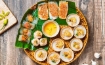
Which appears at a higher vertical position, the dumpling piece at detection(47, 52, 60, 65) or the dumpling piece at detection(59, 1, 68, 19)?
the dumpling piece at detection(59, 1, 68, 19)

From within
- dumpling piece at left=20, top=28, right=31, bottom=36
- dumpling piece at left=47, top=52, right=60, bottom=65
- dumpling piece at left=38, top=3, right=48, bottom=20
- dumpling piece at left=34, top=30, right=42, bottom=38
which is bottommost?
dumpling piece at left=47, top=52, right=60, bottom=65

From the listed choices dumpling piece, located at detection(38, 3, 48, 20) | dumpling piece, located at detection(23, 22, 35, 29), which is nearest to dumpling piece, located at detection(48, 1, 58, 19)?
dumpling piece, located at detection(38, 3, 48, 20)

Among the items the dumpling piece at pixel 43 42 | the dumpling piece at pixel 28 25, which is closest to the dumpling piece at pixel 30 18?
the dumpling piece at pixel 28 25

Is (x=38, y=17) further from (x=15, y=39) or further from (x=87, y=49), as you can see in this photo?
(x=87, y=49)

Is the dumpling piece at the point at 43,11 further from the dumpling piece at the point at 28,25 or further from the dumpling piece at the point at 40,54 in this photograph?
the dumpling piece at the point at 40,54

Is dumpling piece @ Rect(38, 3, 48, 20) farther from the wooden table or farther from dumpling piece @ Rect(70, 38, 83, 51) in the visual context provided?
dumpling piece @ Rect(70, 38, 83, 51)

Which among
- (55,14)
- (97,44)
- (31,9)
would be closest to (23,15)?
(31,9)

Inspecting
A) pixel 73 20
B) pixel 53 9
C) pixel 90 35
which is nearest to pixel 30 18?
pixel 53 9
